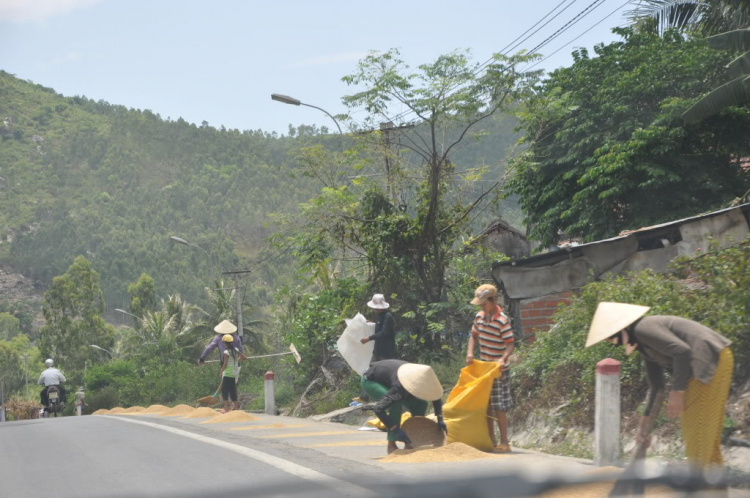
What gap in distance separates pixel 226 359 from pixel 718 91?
39.9ft

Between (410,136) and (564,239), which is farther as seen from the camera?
(564,239)

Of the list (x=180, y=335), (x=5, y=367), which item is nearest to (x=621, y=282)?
(x=180, y=335)

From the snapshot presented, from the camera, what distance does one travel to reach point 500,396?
9406 millimetres

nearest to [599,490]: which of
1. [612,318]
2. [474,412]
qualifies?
[612,318]

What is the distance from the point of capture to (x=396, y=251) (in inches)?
719

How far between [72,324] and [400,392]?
7176 cm

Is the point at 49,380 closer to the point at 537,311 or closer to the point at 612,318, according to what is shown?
the point at 537,311

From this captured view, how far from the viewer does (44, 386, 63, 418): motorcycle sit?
79.3 ft

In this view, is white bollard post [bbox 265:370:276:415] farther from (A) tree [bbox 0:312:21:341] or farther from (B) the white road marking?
(A) tree [bbox 0:312:21:341]

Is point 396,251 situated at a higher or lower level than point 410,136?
lower

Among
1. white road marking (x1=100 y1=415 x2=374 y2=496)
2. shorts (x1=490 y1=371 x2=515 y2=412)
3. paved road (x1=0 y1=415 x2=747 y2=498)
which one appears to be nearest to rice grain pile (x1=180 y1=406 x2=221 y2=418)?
paved road (x1=0 y1=415 x2=747 y2=498)

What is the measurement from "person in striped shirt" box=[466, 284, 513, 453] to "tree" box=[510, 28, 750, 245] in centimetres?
920

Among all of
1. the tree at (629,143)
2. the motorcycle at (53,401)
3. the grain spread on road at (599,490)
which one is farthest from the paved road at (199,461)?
the motorcycle at (53,401)

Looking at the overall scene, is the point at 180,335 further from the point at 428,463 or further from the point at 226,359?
the point at 428,463
